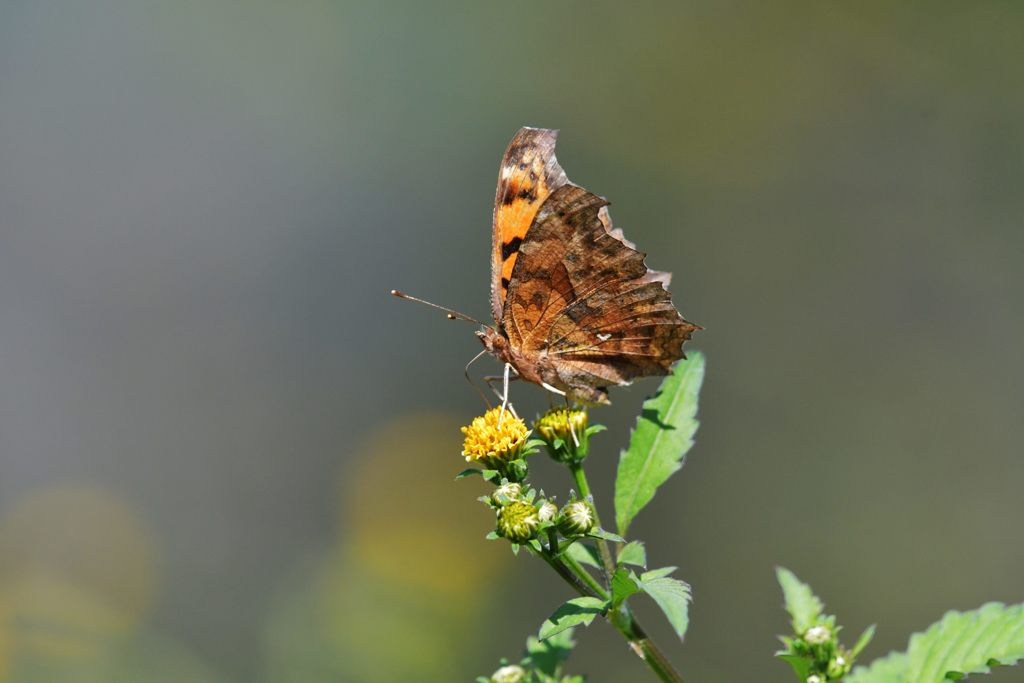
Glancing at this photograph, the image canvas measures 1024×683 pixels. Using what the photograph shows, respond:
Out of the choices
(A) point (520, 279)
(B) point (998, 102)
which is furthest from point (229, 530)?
(B) point (998, 102)

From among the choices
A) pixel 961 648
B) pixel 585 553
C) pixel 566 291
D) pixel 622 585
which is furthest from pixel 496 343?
A: pixel 961 648

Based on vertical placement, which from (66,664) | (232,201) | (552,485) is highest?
(232,201)

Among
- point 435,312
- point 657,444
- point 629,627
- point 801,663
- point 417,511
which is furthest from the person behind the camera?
point 435,312

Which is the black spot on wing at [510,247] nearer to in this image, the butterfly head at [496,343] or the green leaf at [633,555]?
the butterfly head at [496,343]

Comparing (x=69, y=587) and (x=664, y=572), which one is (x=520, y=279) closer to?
(x=664, y=572)

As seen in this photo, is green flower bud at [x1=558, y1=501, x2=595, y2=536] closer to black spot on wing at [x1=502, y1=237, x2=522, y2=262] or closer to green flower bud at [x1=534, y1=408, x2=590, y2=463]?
green flower bud at [x1=534, y1=408, x2=590, y2=463]

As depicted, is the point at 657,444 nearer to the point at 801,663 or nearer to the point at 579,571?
the point at 579,571
